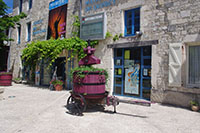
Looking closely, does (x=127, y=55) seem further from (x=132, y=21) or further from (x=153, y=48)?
(x=132, y=21)

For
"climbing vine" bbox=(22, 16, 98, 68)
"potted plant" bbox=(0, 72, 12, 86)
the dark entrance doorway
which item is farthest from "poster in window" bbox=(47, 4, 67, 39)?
"potted plant" bbox=(0, 72, 12, 86)

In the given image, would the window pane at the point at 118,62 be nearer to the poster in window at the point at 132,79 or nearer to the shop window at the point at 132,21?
the poster in window at the point at 132,79

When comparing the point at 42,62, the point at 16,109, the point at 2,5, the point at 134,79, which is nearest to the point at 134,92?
the point at 134,79

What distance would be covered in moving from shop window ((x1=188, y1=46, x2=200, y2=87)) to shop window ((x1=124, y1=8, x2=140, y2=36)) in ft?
Result: 8.03

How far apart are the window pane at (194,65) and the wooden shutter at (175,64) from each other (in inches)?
19.8

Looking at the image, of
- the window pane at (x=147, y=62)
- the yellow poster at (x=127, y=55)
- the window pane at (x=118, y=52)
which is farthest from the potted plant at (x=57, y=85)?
the window pane at (x=147, y=62)

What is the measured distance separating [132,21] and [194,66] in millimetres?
3261

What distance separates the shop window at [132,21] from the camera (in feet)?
23.7

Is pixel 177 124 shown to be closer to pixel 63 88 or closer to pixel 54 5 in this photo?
pixel 63 88

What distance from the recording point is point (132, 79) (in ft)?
23.7

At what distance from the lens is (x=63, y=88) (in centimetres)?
1020

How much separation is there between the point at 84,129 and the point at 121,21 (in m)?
5.55

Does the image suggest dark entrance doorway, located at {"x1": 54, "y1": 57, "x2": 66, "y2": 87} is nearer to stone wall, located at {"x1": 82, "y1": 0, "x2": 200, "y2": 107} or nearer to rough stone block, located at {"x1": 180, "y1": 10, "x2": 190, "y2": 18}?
stone wall, located at {"x1": 82, "y1": 0, "x2": 200, "y2": 107}

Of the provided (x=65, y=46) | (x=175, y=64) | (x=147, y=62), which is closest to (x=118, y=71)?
(x=147, y=62)
